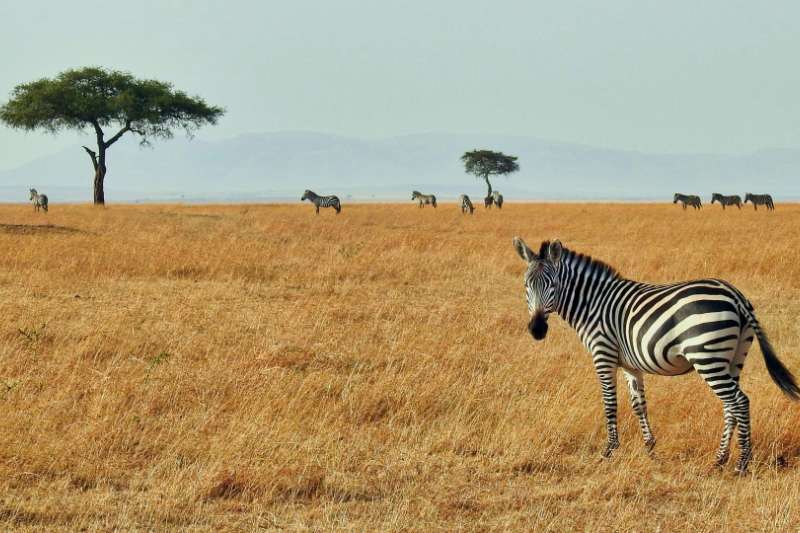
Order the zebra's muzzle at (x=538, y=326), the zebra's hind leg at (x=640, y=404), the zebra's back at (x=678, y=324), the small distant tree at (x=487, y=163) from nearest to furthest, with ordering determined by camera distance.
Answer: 1. the zebra's back at (x=678, y=324)
2. the zebra's muzzle at (x=538, y=326)
3. the zebra's hind leg at (x=640, y=404)
4. the small distant tree at (x=487, y=163)

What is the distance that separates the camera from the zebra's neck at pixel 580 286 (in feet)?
22.3

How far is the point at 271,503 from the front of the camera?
5941 millimetres

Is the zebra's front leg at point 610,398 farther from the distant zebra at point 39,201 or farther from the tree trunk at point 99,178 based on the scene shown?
the tree trunk at point 99,178

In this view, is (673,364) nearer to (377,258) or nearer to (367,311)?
(367,311)

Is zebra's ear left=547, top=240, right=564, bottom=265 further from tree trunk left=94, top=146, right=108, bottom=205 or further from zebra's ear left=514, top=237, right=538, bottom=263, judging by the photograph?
tree trunk left=94, top=146, right=108, bottom=205

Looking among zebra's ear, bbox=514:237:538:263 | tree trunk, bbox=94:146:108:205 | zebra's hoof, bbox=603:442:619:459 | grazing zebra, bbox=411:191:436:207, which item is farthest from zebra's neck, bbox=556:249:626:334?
grazing zebra, bbox=411:191:436:207

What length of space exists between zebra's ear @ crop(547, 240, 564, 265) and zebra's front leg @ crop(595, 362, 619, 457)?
2.99 ft

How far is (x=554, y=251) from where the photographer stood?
6.81 meters

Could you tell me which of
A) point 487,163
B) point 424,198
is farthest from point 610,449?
point 487,163

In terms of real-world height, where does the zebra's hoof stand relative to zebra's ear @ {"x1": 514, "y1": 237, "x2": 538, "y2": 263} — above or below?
below

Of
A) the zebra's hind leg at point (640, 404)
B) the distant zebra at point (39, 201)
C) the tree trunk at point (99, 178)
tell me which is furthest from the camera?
the tree trunk at point (99, 178)

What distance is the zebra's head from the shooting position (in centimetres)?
670

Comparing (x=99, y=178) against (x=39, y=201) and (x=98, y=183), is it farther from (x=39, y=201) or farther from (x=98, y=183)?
(x=39, y=201)

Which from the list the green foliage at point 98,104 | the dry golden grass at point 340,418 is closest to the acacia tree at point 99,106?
the green foliage at point 98,104
